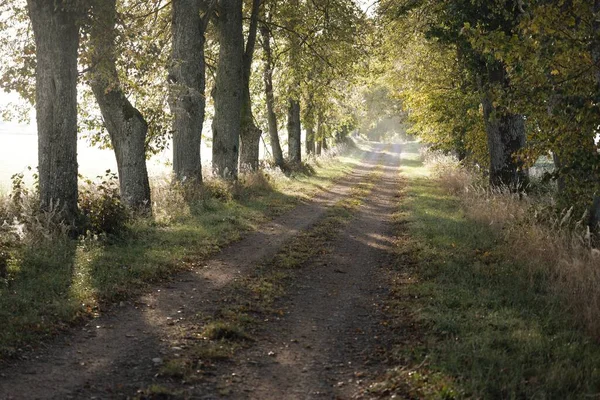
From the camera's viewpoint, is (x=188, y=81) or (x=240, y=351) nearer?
(x=240, y=351)

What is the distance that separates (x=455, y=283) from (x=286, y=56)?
60.5 feet

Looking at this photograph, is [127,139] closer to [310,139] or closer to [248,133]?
[248,133]

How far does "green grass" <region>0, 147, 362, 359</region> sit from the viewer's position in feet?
20.9

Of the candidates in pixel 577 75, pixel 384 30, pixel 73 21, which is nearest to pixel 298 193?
pixel 384 30

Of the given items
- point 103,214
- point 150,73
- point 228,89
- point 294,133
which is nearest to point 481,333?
point 103,214

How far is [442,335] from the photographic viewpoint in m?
6.24

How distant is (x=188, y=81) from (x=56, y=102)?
5781mm

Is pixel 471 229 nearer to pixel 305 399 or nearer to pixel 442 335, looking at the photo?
pixel 442 335

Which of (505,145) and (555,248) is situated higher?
(505,145)

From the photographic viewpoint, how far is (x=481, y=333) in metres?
6.07

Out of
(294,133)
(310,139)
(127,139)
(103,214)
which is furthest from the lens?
(310,139)

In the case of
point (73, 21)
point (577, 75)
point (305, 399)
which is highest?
point (73, 21)

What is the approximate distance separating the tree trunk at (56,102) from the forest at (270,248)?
4 cm

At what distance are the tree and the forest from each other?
69 millimetres
